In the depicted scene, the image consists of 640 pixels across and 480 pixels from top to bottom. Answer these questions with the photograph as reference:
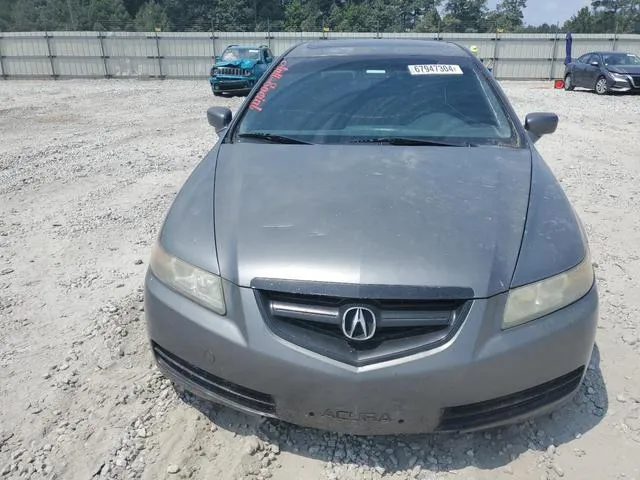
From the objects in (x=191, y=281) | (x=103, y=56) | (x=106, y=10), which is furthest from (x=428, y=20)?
(x=191, y=281)

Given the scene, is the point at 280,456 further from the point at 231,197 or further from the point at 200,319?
the point at 231,197

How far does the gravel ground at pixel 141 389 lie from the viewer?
207 centimetres

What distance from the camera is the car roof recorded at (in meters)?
3.53

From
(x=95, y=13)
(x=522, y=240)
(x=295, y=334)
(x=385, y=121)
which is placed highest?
(x=95, y=13)

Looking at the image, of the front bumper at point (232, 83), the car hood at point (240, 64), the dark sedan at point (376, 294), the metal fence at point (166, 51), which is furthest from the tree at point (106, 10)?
the dark sedan at point (376, 294)

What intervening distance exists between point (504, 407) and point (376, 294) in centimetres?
65

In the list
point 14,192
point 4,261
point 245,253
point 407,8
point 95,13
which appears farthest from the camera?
point 407,8

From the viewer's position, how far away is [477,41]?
25141 mm

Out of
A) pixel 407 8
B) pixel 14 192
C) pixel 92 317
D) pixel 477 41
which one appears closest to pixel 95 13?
pixel 407 8

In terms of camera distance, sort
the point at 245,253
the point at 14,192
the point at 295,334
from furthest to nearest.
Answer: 1. the point at 14,192
2. the point at 245,253
3. the point at 295,334

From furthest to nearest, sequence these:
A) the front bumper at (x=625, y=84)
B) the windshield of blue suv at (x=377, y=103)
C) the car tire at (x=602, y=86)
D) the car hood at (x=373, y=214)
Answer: the car tire at (x=602, y=86) < the front bumper at (x=625, y=84) < the windshield of blue suv at (x=377, y=103) < the car hood at (x=373, y=214)

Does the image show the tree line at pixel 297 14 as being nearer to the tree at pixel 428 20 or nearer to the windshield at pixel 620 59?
the tree at pixel 428 20

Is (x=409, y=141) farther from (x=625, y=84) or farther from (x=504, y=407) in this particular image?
(x=625, y=84)

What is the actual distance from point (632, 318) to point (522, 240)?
1.64 meters
